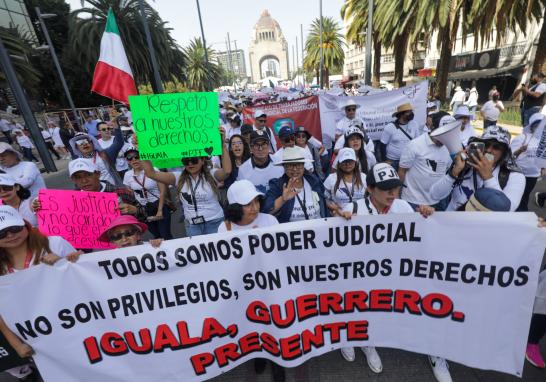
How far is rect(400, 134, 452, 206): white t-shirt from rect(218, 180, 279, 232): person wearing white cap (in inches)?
74.1

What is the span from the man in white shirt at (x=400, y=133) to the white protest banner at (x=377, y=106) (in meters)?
1.45

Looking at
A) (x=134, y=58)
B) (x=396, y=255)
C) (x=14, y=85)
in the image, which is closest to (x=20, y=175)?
(x=396, y=255)

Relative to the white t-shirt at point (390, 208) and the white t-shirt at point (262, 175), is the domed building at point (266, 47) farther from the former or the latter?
the white t-shirt at point (390, 208)

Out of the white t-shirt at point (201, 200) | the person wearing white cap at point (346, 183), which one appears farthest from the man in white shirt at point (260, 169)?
the person wearing white cap at point (346, 183)

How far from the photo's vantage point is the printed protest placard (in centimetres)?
269

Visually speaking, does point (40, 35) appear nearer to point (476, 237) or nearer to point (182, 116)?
point (182, 116)

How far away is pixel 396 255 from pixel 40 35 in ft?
133

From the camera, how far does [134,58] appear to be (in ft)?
76.7

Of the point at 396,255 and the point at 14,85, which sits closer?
the point at 396,255

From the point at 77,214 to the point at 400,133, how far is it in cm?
454

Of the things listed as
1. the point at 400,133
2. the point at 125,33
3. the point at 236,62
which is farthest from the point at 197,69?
the point at 236,62

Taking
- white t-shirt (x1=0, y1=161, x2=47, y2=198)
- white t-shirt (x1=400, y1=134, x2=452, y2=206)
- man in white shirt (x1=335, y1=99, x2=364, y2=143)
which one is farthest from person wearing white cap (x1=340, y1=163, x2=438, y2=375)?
white t-shirt (x1=0, y1=161, x2=47, y2=198)

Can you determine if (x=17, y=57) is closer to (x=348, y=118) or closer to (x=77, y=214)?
(x=348, y=118)

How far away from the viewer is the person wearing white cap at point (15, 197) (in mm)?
2732
